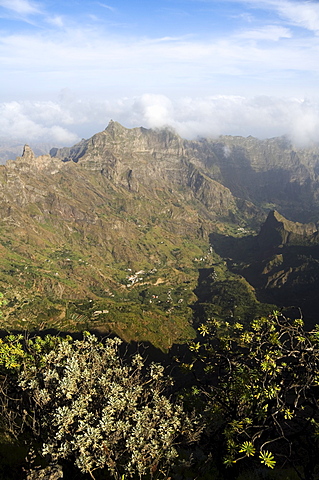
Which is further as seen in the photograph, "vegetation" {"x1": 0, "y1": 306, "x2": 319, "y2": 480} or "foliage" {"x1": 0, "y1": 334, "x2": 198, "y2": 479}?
"foliage" {"x1": 0, "y1": 334, "x2": 198, "y2": 479}

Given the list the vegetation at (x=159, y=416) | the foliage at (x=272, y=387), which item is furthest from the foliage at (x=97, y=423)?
the foliage at (x=272, y=387)

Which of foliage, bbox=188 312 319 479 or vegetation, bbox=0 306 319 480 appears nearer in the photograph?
foliage, bbox=188 312 319 479

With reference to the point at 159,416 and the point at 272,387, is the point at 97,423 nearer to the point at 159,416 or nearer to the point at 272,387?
the point at 159,416

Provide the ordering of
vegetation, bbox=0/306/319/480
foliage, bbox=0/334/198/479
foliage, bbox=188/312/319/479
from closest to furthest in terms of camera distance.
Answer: foliage, bbox=188/312/319/479 < vegetation, bbox=0/306/319/480 < foliage, bbox=0/334/198/479

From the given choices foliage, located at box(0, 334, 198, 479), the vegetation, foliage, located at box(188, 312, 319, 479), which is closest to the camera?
foliage, located at box(188, 312, 319, 479)

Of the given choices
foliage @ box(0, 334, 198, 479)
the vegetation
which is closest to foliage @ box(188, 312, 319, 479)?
the vegetation

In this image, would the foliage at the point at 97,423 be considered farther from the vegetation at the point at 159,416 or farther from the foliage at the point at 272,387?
the foliage at the point at 272,387

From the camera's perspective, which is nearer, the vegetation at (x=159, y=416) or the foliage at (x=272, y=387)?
the foliage at (x=272, y=387)

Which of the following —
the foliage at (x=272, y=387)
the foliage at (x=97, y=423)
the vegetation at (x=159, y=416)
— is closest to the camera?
the foliage at (x=272, y=387)

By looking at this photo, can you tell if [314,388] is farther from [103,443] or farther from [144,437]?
[103,443]

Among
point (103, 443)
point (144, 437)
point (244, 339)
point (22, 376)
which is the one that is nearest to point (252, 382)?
point (244, 339)

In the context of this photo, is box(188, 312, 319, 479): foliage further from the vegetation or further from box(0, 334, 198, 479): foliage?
box(0, 334, 198, 479): foliage
